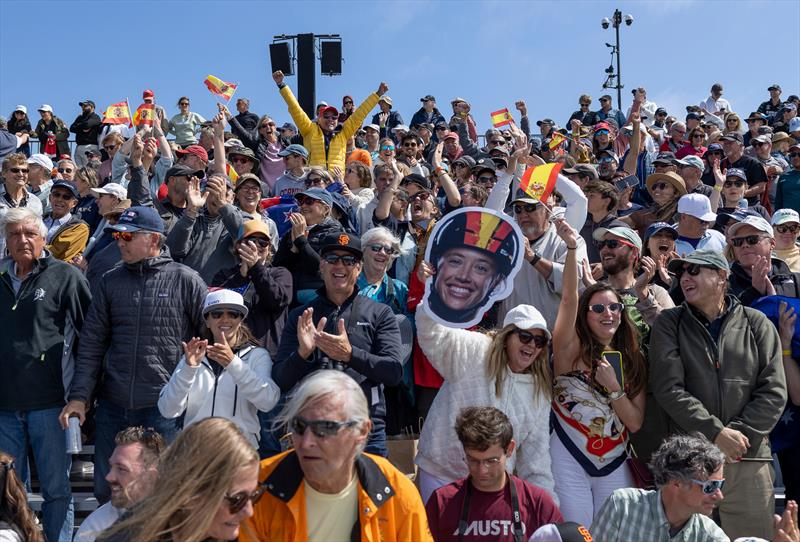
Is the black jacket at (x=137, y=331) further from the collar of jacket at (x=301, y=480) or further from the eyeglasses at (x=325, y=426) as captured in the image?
the eyeglasses at (x=325, y=426)

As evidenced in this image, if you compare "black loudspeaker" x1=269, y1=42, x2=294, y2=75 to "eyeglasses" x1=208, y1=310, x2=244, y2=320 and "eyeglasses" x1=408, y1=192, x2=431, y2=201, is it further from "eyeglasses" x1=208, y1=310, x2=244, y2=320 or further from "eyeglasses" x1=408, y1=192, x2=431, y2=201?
"eyeglasses" x1=208, y1=310, x2=244, y2=320

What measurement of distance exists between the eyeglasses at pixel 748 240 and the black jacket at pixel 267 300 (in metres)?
3.11

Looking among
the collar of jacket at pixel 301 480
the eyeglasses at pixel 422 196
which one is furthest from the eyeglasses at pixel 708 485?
the eyeglasses at pixel 422 196

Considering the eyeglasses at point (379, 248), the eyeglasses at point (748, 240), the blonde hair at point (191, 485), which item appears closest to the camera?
the blonde hair at point (191, 485)

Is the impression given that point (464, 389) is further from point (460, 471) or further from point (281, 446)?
point (281, 446)

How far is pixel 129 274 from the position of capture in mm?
5406

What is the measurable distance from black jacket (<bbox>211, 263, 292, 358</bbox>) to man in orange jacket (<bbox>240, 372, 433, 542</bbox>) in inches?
97.7

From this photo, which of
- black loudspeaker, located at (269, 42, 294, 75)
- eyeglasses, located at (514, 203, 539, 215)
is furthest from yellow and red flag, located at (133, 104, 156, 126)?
black loudspeaker, located at (269, 42, 294, 75)

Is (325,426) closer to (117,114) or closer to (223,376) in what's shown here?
(223,376)

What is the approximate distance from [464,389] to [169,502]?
2.41 meters

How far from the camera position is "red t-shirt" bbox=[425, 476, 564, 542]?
3.94 m

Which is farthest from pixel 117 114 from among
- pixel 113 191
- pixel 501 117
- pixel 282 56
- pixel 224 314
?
pixel 282 56

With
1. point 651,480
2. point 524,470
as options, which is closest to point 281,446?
point 524,470

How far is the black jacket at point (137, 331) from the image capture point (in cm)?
518
